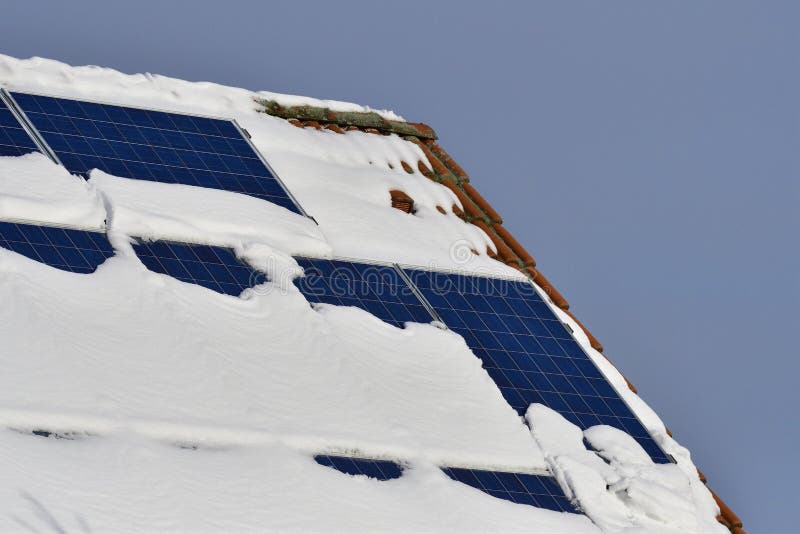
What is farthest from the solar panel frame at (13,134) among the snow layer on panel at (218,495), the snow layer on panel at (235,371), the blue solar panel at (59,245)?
the snow layer on panel at (218,495)

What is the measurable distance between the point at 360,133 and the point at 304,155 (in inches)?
90.6

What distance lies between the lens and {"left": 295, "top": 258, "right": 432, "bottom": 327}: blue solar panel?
19.7 metres

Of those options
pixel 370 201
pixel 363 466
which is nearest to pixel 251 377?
pixel 363 466

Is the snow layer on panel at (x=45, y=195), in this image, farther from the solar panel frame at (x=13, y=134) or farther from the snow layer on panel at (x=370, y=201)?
the snow layer on panel at (x=370, y=201)

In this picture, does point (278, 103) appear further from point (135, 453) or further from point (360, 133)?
point (135, 453)

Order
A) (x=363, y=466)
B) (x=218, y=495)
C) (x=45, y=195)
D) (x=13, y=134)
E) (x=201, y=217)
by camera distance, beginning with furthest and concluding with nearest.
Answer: (x=13, y=134) → (x=201, y=217) → (x=45, y=195) → (x=363, y=466) → (x=218, y=495)

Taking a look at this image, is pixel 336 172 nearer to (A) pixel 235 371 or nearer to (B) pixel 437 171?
(B) pixel 437 171

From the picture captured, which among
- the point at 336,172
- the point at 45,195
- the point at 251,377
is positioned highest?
A: the point at 336,172

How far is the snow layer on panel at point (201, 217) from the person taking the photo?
1938 cm

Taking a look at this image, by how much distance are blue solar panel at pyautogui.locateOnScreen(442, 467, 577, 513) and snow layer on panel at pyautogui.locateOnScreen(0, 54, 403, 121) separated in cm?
829

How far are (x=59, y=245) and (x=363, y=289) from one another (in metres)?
3.90

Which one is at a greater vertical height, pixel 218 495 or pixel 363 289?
pixel 363 289

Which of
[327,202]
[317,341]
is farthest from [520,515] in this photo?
[327,202]

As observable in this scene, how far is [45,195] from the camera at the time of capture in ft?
62.5
